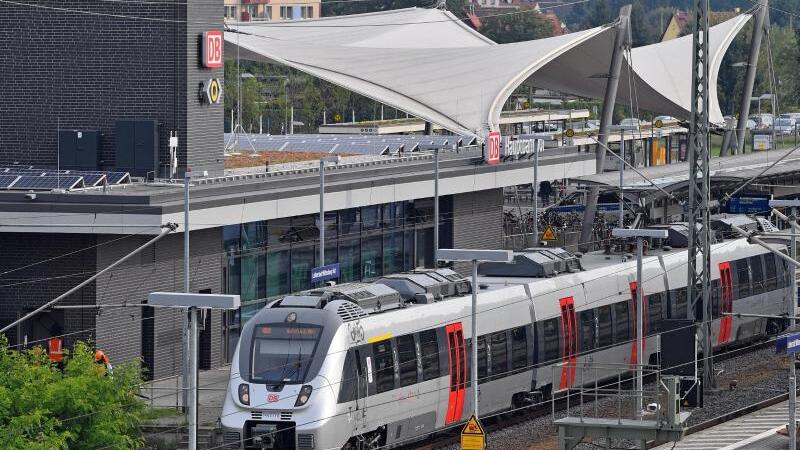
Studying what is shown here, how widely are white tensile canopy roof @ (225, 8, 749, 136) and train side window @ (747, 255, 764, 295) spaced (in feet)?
71.5

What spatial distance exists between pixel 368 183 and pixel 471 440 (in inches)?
787

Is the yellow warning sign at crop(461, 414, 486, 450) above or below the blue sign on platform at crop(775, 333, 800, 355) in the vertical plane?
below

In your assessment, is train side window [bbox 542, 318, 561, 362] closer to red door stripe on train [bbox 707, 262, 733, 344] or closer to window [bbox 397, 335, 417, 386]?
window [bbox 397, 335, 417, 386]

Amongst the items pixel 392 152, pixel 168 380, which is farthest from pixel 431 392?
pixel 392 152

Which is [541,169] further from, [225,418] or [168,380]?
[225,418]

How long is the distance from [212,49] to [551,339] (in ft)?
45.0

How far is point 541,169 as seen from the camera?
6222cm

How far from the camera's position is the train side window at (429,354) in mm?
33219

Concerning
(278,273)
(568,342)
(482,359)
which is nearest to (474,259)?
(482,359)

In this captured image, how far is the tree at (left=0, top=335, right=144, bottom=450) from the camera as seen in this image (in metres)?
30.2

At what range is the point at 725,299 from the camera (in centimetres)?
4662

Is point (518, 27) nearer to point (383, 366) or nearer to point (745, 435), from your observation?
point (745, 435)

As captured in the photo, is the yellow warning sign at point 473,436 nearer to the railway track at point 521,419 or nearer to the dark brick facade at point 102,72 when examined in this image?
the railway track at point 521,419

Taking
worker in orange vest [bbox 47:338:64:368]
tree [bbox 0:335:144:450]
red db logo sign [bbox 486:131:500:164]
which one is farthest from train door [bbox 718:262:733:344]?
tree [bbox 0:335:144:450]
